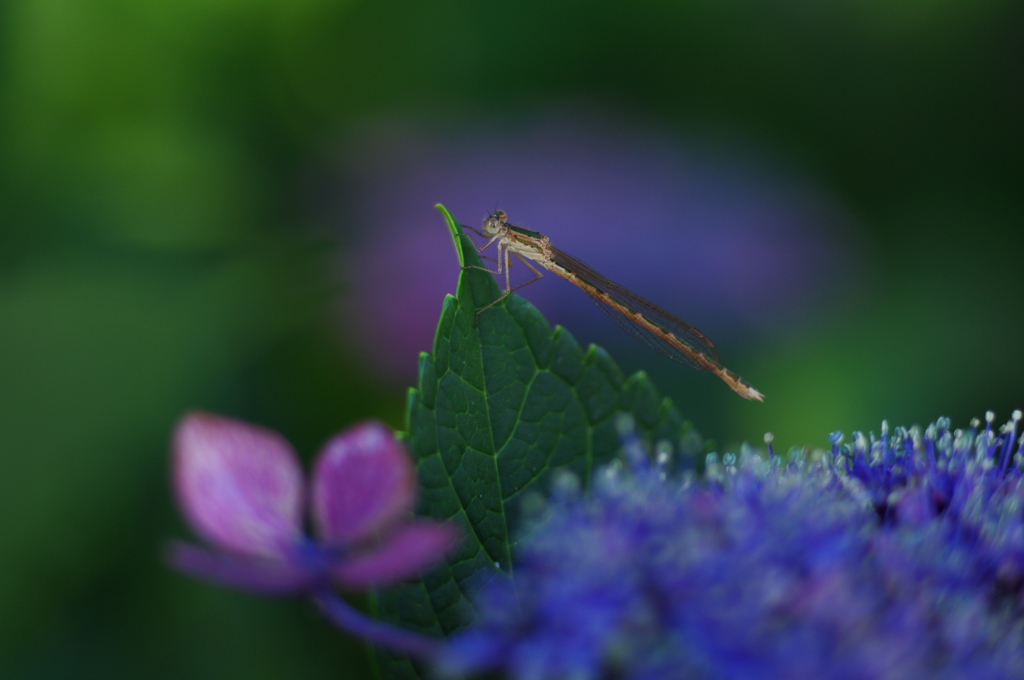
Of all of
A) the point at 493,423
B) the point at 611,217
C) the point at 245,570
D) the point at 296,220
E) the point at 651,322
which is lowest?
the point at 245,570

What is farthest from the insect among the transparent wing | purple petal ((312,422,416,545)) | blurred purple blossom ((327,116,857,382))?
purple petal ((312,422,416,545))

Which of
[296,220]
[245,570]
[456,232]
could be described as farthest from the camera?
[296,220]

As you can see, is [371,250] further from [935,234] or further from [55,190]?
[935,234]

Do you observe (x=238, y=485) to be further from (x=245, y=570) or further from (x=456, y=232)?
(x=456, y=232)

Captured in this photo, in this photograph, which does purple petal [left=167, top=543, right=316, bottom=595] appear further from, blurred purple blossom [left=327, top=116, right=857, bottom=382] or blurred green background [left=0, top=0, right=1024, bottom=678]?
blurred purple blossom [left=327, top=116, right=857, bottom=382]

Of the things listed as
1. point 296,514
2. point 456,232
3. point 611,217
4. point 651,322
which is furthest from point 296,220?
point 296,514

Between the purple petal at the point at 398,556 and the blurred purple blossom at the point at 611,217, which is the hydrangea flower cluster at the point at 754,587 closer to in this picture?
the purple petal at the point at 398,556
